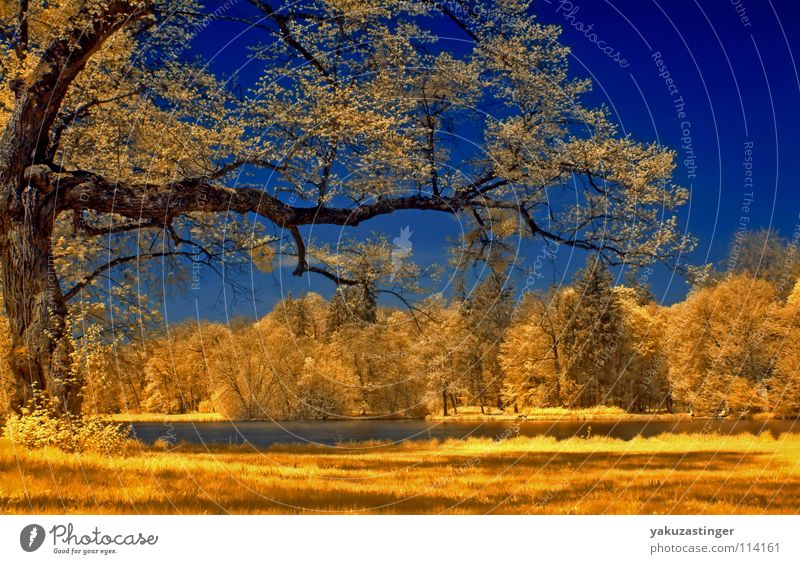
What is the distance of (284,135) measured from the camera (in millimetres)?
17188

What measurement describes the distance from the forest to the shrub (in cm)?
92

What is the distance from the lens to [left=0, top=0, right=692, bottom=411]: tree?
50.7ft

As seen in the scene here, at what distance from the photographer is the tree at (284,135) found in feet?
50.7

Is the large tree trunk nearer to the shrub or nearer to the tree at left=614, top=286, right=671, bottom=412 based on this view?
the shrub

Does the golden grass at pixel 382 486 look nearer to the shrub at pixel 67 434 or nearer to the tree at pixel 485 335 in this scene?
the shrub at pixel 67 434

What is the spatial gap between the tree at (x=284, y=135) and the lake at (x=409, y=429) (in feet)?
53.9

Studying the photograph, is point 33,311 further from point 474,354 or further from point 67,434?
point 474,354

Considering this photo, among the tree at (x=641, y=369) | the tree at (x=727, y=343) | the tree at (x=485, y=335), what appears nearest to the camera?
the tree at (x=485, y=335)

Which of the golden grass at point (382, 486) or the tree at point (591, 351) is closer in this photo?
the golden grass at point (382, 486)

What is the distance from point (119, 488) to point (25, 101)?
923 centimetres

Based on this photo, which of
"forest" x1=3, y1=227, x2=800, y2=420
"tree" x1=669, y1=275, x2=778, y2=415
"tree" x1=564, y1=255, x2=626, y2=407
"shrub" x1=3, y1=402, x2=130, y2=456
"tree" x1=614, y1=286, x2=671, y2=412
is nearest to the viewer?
"shrub" x1=3, y1=402, x2=130, y2=456
